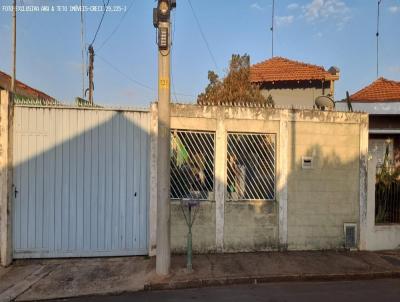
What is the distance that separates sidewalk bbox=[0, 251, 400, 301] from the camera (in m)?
6.04

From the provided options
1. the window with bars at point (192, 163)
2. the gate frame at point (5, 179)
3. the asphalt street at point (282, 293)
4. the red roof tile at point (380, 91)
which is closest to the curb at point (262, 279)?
the asphalt street at point (282, 293)

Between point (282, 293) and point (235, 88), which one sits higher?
point (235, 88)

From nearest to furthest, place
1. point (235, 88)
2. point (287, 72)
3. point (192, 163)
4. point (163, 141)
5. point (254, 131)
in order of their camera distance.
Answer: point (163, 141) < point (192, 163) < point (254, 131) < point (235, 88) < point (287, 72)

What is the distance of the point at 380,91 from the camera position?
15.7m

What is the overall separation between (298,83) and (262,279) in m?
12.2

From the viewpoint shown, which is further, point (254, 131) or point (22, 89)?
point (22, 89)

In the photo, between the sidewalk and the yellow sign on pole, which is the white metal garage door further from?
the yellow sign on pole

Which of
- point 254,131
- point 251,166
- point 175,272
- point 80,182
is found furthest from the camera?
point 251,166

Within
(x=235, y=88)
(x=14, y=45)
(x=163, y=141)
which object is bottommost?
(x=163, y=141)

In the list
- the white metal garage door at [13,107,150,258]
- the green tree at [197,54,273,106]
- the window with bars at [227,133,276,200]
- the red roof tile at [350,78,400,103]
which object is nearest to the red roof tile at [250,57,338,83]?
the red roof tile at [350,78,400,103]

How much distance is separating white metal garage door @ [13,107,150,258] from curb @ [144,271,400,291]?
159 cm

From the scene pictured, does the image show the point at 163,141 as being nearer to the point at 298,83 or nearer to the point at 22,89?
the point at 298,83

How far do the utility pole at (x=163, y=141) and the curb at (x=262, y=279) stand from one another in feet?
1.25

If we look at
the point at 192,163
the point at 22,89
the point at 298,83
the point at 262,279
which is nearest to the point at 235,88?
the point at 298,83
